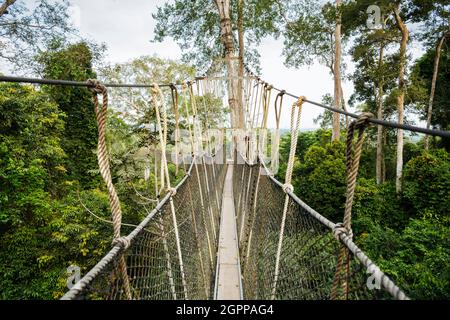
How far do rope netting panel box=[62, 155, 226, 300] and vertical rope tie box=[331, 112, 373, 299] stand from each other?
533 millimetres

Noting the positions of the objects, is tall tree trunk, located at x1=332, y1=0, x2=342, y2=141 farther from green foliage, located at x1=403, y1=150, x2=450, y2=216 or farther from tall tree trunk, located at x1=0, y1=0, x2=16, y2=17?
tall tree trunk, located at x1=0, y1=0, x2=16, y2=17

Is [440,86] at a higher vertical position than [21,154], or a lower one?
higher

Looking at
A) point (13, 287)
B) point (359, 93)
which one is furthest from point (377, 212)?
point (13, 287)

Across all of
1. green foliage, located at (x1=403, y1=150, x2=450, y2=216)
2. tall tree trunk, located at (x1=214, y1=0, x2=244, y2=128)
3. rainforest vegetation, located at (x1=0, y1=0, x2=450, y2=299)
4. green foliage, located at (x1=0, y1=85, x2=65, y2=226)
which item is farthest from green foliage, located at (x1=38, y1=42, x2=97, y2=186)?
green foliage, located at (x1=403, y1=150, x2=450, y2=216)

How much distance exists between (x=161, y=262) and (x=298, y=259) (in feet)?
1.99

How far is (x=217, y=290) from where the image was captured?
1.77 m

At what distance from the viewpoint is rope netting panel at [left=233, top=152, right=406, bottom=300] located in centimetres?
64

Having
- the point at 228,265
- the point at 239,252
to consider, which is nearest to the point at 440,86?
the point at 239,252

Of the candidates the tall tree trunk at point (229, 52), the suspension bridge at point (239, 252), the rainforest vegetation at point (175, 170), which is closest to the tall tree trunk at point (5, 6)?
the rainforest vegetation at point (175, 170)

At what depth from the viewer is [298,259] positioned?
1168mm

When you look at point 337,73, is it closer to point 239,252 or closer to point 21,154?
point 239,252

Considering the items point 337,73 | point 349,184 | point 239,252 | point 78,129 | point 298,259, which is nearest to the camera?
point 349,184

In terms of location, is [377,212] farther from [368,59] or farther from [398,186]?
[368,59]

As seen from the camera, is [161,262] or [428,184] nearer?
[161,262]
